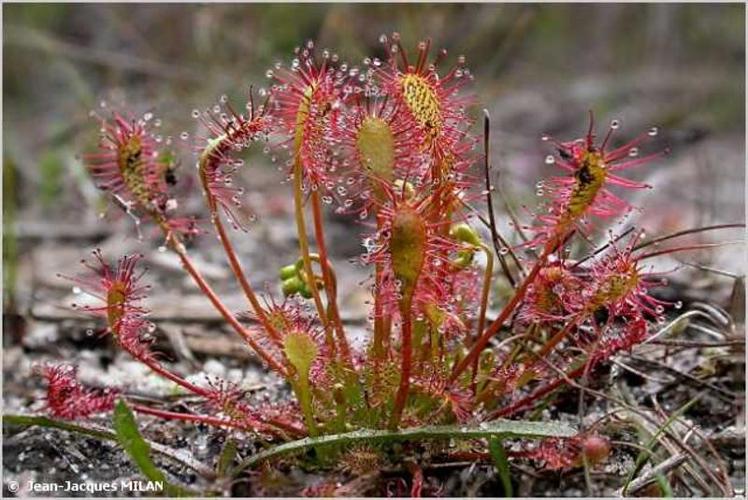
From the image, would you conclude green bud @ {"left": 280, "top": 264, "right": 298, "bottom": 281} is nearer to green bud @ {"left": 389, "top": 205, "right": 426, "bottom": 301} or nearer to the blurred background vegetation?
green bud @ {"left": 389, "top": 205, "right": 426, "bottom": 301}

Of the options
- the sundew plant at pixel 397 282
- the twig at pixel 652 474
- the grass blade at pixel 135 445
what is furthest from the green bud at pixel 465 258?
the grass blade at pixel 135 445

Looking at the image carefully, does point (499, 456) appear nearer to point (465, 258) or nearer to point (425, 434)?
point (425, 434)

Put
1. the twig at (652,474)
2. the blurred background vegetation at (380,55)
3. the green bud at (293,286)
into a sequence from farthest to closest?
the blurred background vegetation at (380,55), the green bud at (293,286), the twig at (652,474)

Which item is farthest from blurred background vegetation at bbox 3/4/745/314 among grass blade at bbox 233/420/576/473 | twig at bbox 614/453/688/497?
grass blade at bbox 233/420/576/473

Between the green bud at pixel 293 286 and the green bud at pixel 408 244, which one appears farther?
the green bud at pixel 293 286

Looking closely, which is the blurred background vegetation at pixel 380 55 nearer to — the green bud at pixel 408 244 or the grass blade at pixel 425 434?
the grass blade at pixel 425 434

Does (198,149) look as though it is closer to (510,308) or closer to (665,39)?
(510,308)
